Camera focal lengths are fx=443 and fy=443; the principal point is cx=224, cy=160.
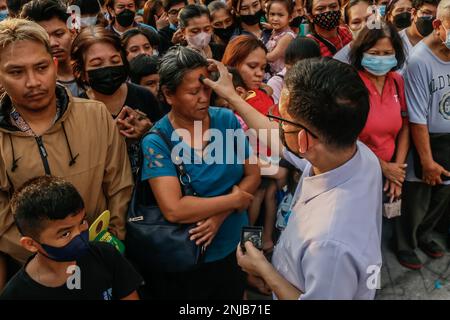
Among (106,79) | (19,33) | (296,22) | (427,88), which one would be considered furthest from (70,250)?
(296,22)

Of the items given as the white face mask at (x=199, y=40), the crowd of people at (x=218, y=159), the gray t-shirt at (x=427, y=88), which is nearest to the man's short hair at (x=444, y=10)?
the crowd of people at (x=218, y=159)

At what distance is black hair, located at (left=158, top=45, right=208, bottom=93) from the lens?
235cm

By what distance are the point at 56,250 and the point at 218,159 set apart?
951 millimetres

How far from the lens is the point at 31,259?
192 centimetres

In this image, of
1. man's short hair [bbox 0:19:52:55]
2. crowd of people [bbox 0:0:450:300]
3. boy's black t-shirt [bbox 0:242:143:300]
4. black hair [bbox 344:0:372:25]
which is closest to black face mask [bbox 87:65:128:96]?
crowd of people [bbox 0:0:450:300]

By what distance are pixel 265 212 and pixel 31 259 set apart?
6.39 feet

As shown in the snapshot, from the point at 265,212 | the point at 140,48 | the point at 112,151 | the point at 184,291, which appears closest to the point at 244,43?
the point at 140,48

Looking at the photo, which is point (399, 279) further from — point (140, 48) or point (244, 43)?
point (140, 48)

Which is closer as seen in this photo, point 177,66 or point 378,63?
point 177,66

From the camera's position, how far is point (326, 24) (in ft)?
13.8

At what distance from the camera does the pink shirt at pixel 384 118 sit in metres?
3.13
